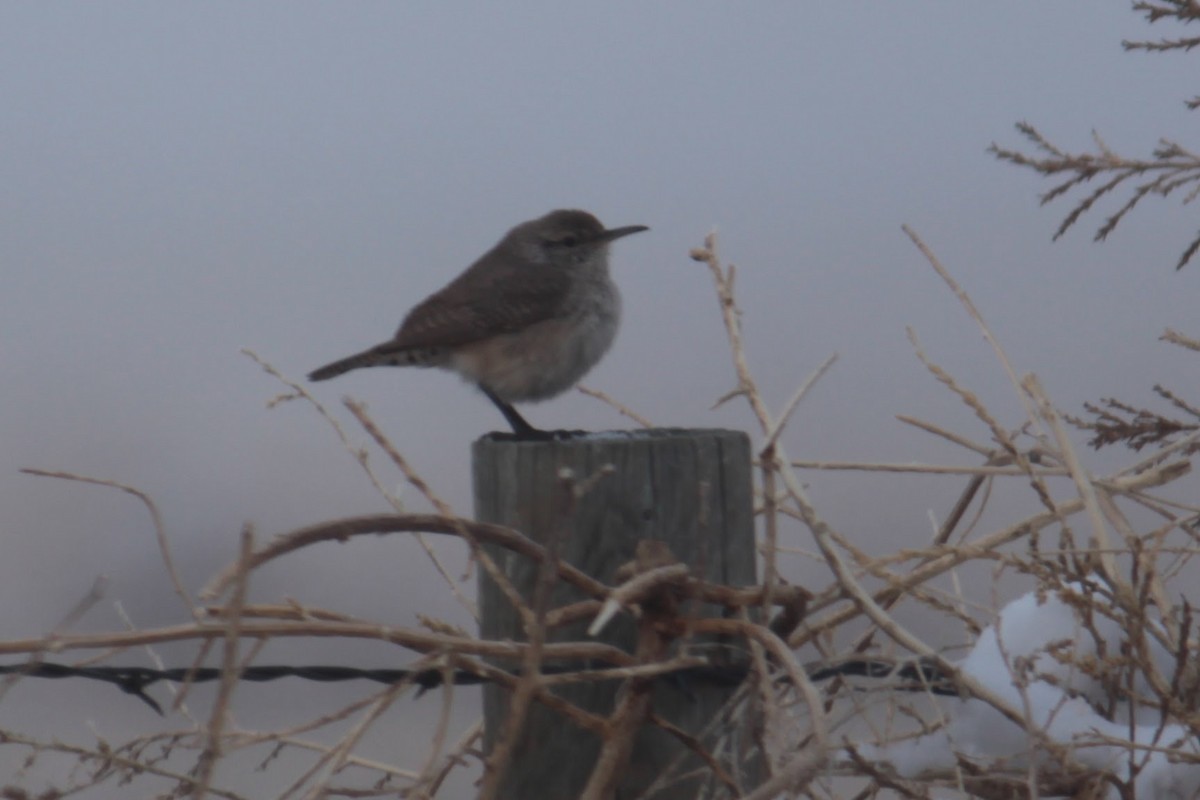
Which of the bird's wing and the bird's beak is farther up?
the bird's beak

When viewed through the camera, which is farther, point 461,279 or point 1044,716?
point 461,279

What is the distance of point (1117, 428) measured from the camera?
162 inches

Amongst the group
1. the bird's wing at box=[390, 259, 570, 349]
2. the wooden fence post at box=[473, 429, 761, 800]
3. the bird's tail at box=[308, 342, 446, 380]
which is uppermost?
the bird's wing at box=[390, 259, 570, 349]

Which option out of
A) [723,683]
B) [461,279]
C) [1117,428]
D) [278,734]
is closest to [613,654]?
[723,683]

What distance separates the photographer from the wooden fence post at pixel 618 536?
2.74 metres

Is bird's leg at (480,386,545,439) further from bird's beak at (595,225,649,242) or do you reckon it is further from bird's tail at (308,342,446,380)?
bird's beak at (595,225,649,242)

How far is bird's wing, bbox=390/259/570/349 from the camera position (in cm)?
538

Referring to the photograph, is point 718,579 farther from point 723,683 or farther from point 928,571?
point 928,571

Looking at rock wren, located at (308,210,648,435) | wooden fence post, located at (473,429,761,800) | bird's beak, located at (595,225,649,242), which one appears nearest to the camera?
wooden fence post, located at (473,429,761,800)

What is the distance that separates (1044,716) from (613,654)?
105cm

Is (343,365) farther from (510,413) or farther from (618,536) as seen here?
(618,536)

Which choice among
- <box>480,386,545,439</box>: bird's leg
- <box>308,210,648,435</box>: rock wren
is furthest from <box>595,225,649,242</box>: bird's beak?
<box>480,386,545,439</box>: bird's leg

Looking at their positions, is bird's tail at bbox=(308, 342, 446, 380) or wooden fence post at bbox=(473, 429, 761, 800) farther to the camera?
bird's tail at bbox=(308, 342, 446, 380)

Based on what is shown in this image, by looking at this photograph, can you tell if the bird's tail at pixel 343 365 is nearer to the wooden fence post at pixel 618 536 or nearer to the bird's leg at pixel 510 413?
the bird's leg at pixel 510 413
